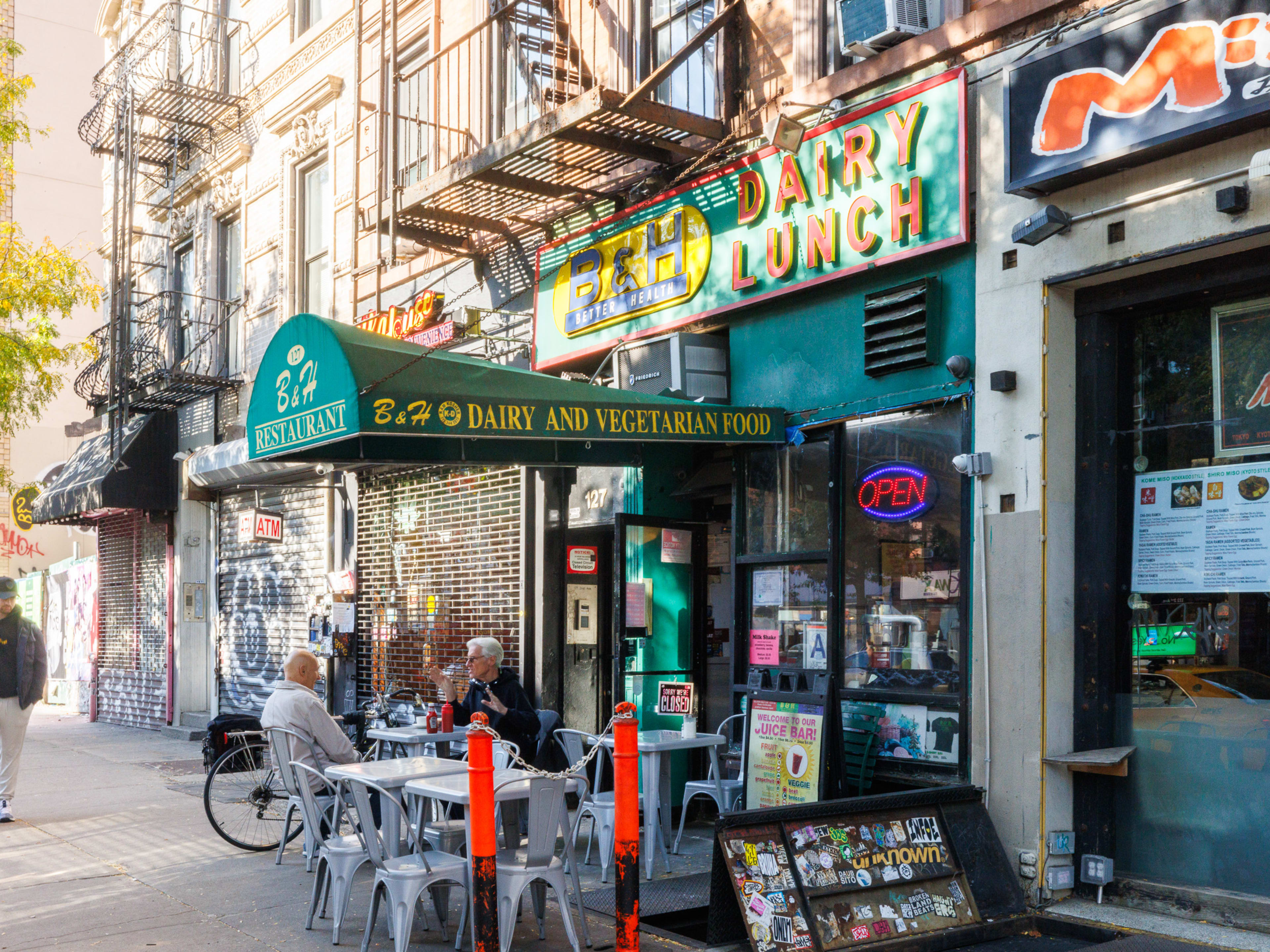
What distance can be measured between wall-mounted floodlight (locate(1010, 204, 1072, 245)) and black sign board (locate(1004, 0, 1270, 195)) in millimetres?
177

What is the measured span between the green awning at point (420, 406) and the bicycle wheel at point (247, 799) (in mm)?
2520

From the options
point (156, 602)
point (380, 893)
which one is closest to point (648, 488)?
point (380, 893)

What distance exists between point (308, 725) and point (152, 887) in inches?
53.4

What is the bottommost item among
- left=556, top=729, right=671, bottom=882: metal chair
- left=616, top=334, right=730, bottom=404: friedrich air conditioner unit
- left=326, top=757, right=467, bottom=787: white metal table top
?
left=556, top=729, right=671, bottom=882: metal chair

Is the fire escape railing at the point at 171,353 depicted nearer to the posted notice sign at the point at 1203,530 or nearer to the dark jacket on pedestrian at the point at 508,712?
the dark jacket on pedestrian at the point at 508,712

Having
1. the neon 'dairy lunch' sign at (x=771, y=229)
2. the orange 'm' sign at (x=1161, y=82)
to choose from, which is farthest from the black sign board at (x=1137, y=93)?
the neon 'dairy lunch' sign at (x=771, y=229)

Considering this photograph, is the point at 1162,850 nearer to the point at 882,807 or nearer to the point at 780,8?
the point at 882,807

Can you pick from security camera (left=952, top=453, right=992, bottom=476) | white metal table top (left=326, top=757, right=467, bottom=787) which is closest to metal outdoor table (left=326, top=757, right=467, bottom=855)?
white metal table top (left=326, top=757, right=467, bottom=787)

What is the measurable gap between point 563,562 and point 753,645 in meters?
2.62

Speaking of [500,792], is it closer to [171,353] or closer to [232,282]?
[232,282]

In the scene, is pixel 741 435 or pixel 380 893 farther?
pixel 741 435

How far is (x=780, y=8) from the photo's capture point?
8.79 meters

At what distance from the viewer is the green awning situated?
682cm

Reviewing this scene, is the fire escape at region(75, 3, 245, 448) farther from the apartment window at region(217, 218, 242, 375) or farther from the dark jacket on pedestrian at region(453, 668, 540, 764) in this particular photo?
the dark jacket on pedestrian at region(453, 668, 540, 764)
